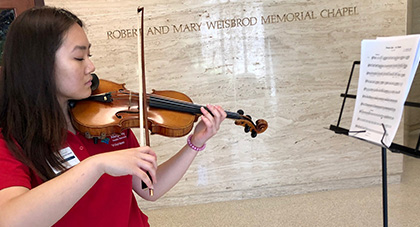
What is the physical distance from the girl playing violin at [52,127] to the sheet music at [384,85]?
33.7 inches

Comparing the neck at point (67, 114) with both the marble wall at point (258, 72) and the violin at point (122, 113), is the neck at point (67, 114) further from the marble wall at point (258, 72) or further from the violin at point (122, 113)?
the marble wall at point (258, 72)

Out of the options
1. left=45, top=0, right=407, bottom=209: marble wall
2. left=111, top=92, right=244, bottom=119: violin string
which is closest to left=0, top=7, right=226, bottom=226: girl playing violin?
left=111, top=92, right=244, bottom=119: violin string

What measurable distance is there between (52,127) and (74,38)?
25 cm

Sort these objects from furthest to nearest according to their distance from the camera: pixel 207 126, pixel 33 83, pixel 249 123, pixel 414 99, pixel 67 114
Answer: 1. pixel 414 99
2. pixel 249 123
3. pixel 207 126
4. pixel 67 114
5. pixel 33 83

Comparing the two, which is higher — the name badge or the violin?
the violin

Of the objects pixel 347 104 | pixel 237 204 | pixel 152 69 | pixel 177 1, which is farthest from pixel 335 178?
pixel 177 1

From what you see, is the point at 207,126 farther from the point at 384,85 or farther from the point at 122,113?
the point at 384,85

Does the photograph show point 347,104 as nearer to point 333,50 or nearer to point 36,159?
point 333,50

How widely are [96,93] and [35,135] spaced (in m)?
0.34

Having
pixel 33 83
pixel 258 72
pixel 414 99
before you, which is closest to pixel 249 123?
pixel 33 83

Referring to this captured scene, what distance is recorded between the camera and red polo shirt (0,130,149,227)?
84cm

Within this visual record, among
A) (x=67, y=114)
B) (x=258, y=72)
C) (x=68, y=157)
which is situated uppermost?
(x=258, y=72)

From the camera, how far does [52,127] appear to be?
891 mm

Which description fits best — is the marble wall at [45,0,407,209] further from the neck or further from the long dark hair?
the long dark hair
